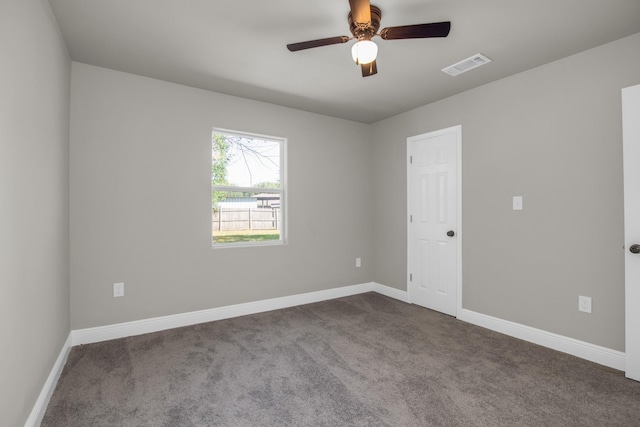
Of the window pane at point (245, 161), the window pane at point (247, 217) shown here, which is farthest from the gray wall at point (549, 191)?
the window pane at point (247, 217)

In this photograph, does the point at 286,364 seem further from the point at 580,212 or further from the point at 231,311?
the point at 580,212

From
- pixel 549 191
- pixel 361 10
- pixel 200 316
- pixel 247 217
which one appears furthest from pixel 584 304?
pixel 200 316

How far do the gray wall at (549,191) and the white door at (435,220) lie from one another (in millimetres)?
127

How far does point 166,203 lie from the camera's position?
3.26m

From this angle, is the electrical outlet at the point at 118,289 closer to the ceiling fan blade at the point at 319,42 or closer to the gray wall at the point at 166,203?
the gray wall at the point at 166,203

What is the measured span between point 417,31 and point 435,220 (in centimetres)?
238

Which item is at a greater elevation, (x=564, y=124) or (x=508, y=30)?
(x=508, y=30)

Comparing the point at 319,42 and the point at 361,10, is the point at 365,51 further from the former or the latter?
Answer: the point at 319,42

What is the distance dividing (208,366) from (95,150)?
2167 millimetres

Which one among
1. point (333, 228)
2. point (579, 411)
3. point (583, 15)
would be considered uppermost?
point (583, 15)

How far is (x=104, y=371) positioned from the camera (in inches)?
94.1

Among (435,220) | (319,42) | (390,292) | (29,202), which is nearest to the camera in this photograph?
(29,202)

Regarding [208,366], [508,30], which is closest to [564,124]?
[508,30]

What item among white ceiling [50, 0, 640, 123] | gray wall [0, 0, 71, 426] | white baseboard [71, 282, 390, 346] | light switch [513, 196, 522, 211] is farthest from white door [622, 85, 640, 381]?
gray wall [0, 0, 71, 426]
